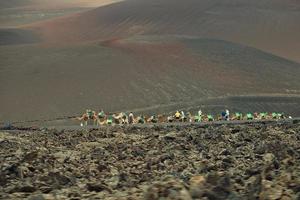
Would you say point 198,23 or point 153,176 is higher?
point 198,23

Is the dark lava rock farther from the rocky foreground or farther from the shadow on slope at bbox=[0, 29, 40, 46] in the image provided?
the shadow on slope at bbox=[0, 29, 40, 46]

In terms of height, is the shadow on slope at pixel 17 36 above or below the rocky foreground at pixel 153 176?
above

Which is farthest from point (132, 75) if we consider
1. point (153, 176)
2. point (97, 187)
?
point (97, 187)

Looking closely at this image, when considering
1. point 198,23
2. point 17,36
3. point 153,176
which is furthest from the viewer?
point 198,23

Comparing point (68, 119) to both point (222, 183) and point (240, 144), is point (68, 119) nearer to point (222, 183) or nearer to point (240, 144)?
point (240, 144)

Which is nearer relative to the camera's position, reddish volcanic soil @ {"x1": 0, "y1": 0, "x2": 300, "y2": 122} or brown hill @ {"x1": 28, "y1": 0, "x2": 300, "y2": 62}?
reddish volcanic soil @ {"x1": 0, "y1": 0, "x2": 300, "y2": 122}

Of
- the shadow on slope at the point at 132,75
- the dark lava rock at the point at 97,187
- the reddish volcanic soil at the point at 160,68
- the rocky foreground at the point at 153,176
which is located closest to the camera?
the rocky foreground at the point at 153,176

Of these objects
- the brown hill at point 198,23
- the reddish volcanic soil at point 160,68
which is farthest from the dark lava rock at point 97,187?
the brown hill at point 198,23

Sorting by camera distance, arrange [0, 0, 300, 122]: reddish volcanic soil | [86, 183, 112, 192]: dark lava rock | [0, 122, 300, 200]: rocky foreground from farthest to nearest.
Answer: [0, 0, 300, 122]: reddish volcanic soil < [86, 183, 112, 192]: dark lava rock < [0, 122, 300, 200]: rocky foreground

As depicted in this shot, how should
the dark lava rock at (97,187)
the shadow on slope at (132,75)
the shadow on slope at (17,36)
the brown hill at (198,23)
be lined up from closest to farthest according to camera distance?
the dark lava rock at (97,187)
the shadow on slope at (132,75)
the brown hill at (198,23)
the shadow on slope at (17,36)

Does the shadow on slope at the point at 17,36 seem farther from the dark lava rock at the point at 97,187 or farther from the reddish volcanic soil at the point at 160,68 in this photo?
the dark lava rock at the point at 97,187

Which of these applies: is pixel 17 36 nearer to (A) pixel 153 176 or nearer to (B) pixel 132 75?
(B) pixel 132 75

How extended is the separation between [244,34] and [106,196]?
134586mm

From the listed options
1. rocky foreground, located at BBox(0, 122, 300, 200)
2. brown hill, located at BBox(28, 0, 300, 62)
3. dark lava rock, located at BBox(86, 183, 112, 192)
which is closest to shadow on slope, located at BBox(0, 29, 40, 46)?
brown hill, located at BBox(28, 0, 300, 62)
